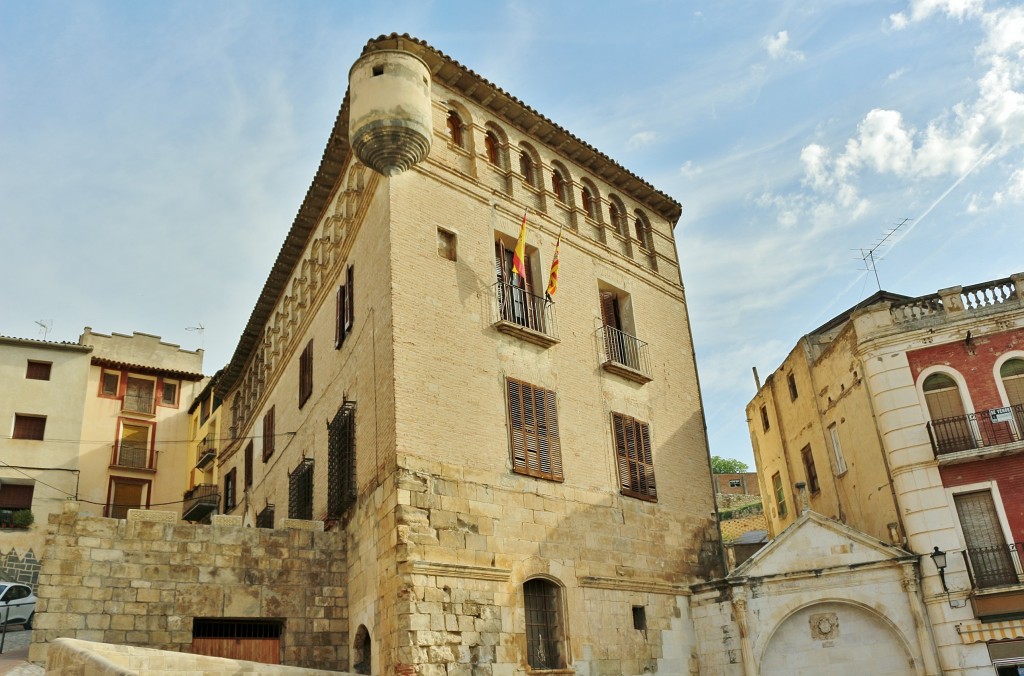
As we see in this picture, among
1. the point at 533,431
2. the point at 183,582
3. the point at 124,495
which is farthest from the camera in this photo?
the point at 124,495

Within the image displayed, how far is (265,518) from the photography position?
23.5 meters

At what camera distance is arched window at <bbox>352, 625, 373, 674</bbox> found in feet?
49.5

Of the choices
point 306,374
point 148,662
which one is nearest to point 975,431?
point 306,374

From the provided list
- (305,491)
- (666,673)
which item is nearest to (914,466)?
(666,673)

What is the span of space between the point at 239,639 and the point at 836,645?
11355 millimetres

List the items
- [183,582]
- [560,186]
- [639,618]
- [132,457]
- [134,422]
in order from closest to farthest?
[183,582]
[639,618]
[560,186]
[132,457]
[134,422]

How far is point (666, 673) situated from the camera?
55.6ft

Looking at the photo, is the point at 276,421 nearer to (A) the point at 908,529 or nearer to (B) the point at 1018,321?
(A) the point at 908,529

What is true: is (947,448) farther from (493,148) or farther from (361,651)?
(361,651)

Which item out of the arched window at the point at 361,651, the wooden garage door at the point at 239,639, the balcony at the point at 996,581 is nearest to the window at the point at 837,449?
the balcony at the point at 996,581

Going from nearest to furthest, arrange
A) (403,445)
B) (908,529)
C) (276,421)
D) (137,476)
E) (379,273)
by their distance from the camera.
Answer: (403,445) → (379,273) → (908,529) → (276,421) → (137,476)

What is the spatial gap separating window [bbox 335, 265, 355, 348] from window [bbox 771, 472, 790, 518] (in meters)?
Answer: 14.7

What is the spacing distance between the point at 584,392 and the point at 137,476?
26427 mm

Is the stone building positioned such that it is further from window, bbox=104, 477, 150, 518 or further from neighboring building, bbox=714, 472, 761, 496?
neighboring building, bbox=714, 472, 761, 496
